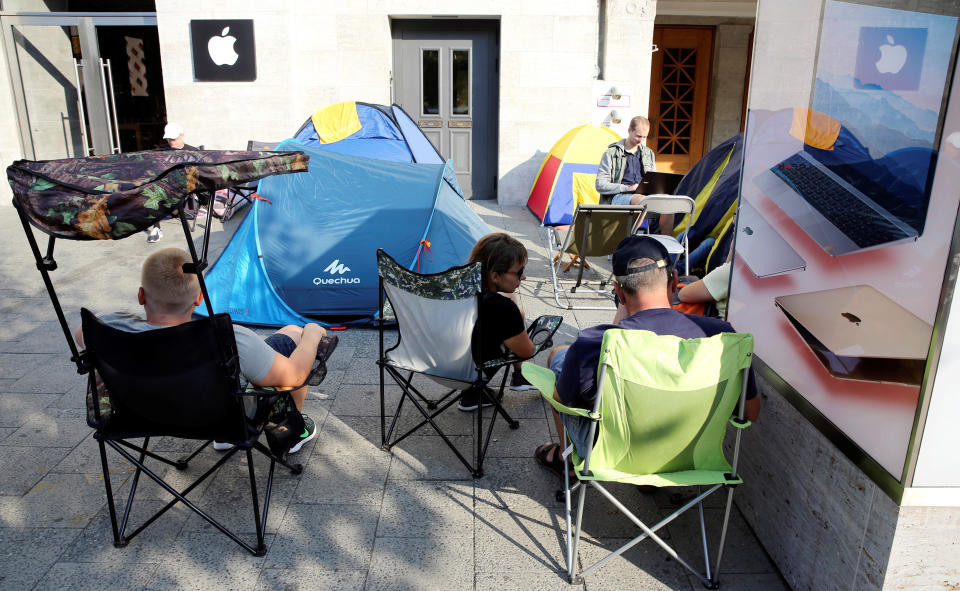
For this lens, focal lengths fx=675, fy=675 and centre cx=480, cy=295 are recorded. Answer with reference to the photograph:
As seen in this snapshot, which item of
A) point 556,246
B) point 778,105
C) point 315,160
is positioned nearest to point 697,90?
point 556,246

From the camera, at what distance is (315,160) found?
209 inches

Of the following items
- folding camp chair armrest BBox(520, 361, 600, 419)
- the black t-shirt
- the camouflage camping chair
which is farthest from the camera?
the camouflage camping chair

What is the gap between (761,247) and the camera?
8.79 ft

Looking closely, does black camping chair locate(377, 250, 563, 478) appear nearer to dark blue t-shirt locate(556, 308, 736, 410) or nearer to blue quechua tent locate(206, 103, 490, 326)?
dark blue t-shirt locate(556, 308, 736, 410)

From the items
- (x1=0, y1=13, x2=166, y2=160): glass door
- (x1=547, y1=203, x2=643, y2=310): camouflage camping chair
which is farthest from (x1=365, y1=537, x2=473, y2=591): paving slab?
(x1=0, y1=13, x2=166, y2=160): glass door

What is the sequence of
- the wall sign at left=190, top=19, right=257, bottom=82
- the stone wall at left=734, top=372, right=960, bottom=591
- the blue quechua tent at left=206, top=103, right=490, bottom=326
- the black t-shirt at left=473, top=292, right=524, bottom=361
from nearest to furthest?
the stone wall at left=734, top=372, right=960, bottom=591 → the black t-shirt at left=473, top=292, right=524, bottom=361 → the blue quechua tent at left=206, top=103, right=490, bottom=326 → the wall sign at left=190, top=19, right=257, bottom=82

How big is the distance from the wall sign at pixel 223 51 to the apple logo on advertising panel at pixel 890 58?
30.2ft

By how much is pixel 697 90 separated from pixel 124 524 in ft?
39.1

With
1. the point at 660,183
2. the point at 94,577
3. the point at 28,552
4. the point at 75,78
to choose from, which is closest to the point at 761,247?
the point at 94,577

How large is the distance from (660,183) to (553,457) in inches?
158

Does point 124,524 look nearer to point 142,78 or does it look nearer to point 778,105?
point 778,105

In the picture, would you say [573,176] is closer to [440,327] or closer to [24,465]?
[440,327]

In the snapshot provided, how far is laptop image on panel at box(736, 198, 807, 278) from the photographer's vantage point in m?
2.48

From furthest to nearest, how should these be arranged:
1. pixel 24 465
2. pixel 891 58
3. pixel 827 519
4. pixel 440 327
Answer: pixel 24 465 → pixel 440 327 → pixel 827 519 → pixel 891 58
